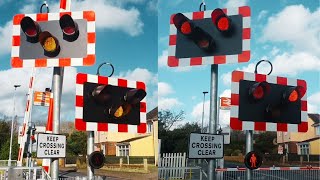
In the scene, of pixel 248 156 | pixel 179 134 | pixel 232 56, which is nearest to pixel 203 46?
pixel 232 56

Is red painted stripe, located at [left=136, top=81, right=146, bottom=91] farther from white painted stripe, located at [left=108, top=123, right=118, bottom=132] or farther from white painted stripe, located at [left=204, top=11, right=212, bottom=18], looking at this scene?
white painted stripe, located at [left=204, top=11, right=212, bottom=18]

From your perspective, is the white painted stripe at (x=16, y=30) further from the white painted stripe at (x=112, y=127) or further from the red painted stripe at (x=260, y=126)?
the red painted stripe at (x=260, y=126)

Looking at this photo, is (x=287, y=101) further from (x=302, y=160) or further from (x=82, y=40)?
(x=302, y=160)

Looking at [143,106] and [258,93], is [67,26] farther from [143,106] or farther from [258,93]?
[258,93]

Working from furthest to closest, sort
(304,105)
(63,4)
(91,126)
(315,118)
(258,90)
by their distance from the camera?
1. (315,118)
2. (63,4)
3. (304,105)
4. (91,126)
5. (258,90)

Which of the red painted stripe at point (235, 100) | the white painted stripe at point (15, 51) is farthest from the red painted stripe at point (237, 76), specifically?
the white painted stripe at point (15, 51)

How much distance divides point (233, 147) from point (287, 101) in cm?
4985

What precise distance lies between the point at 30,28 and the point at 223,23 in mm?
1767

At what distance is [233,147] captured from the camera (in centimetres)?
5284

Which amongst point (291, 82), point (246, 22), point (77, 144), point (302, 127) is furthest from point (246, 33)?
point (77, 144)

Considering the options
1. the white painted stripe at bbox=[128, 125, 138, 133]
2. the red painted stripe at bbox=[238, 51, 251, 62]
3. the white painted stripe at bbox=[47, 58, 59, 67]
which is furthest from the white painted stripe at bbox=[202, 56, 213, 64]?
the white painted stripe at bbox=[47, 58, 59, 67]

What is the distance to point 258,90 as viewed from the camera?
380 cm

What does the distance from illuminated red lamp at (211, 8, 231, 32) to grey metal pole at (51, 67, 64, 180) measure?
1563 millimetres

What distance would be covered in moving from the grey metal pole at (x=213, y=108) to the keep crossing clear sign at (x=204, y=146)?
2.2 inches
